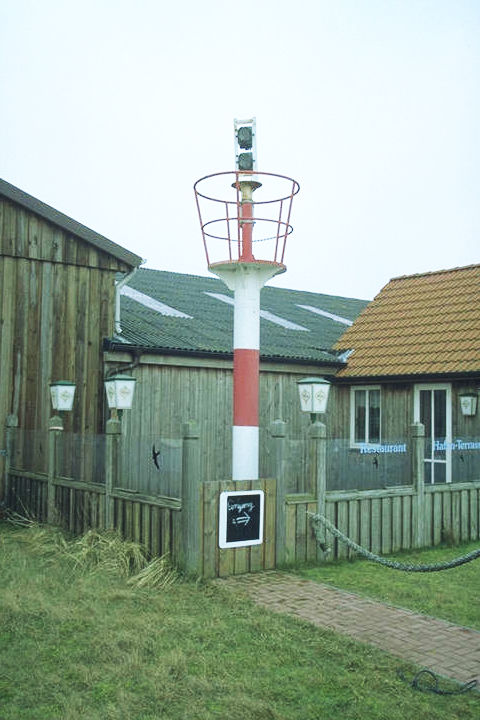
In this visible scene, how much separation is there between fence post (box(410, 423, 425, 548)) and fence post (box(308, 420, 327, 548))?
5.65 ft

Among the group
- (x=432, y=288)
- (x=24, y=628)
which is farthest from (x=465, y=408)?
(x=24, y=628)

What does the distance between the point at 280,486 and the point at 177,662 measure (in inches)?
152

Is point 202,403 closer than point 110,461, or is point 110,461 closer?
point 110,461

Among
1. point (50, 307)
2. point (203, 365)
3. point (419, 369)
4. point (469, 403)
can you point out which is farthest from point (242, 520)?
point (419, 369)

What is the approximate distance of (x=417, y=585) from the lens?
8836 mm

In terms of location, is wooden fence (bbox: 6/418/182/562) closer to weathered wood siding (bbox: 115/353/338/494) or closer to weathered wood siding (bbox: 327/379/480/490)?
weathered wood siding (bbox: 115/353/338/494)

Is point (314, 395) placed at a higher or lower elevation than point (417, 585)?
higher

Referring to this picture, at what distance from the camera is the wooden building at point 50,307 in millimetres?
13617

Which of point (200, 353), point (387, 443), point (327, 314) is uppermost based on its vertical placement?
point (327, 314)

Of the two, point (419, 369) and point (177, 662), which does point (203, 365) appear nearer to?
point (419, 369)

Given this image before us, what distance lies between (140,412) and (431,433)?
230 inches

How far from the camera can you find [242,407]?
10.5 m

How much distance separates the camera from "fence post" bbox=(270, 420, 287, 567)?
9.59 m

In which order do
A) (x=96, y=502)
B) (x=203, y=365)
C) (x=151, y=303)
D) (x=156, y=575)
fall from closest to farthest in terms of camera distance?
(x=156, y=575), (x=96, y=502), (x=203, y=365), (x=151, y=303)
